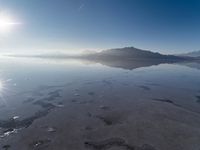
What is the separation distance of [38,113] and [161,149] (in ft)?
37.6

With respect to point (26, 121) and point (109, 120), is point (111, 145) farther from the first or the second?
point (26, 121)

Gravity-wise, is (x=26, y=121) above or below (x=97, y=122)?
below

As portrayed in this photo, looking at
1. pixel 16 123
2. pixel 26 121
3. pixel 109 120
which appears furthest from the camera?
pixel 109 120

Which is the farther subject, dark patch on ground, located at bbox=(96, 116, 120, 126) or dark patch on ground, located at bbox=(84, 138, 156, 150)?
dark patch on ground, located at bbox=(96, 116, 120, 126)

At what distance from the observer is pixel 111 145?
1180 cm

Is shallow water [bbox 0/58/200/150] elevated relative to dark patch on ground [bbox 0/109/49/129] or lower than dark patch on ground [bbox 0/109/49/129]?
elevated

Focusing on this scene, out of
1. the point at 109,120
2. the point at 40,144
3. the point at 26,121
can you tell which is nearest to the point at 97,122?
the point at 109,120

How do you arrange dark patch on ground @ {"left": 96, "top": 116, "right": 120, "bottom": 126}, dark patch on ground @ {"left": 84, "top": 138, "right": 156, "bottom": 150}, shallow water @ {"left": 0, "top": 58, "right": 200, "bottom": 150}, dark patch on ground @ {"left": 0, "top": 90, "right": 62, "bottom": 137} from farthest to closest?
1. dark patch on ground @ {"left": 96, "top": 116, "right": 120, "bottom": 126}
2. dark patch on ground @ {"left": 0, "top": 90, "right": 62, "bottom": 137}
3. shallow water @ {"left": 0, "top": 58, "right": 200, "bottom": 150}
4. dark patch on ground @ {"left": 84, "top": 138, "right": 156, "bottom": 150}

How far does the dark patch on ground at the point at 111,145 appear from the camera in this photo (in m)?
11.5

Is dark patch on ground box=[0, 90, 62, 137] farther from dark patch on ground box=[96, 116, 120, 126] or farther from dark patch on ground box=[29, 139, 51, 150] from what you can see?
dark patch on ground box=[96, 116, 120, 126]

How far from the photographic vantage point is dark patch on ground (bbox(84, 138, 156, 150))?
37.8 feet

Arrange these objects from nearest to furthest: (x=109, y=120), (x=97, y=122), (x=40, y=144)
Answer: (x=40, y=144)
(x=97, y=122)
(x=109, y=120)

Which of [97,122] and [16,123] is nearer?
[16,123]

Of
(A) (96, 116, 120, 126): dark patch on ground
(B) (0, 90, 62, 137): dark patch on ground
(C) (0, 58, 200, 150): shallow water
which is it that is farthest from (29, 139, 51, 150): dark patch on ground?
(A) (96, 116, 120, 126): dark patch on ground
